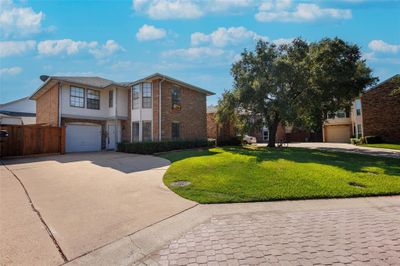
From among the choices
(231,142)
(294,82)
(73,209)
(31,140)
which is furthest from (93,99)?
(294,82)

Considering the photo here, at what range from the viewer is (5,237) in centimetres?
385

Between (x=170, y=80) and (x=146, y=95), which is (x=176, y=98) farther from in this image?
(x=146, y=95)

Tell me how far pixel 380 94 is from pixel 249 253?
1092 inches

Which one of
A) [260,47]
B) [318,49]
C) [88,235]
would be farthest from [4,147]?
[318,49]

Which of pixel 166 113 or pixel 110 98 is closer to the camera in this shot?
pixel 166 113

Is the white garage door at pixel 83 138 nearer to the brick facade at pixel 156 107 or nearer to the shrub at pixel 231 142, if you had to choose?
the brick facade at pixel 156 107

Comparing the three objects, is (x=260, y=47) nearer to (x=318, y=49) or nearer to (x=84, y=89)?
(x=318, y=49)

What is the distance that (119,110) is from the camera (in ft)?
62.8

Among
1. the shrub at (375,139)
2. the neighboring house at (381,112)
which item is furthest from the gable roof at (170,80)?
the shrub at (375,139)

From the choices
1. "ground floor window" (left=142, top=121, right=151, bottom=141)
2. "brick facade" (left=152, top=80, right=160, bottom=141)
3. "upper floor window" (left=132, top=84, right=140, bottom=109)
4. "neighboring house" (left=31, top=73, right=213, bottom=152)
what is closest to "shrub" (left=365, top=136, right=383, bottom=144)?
"neighboring house" (left=31, top=73, right=213, bottom=152)

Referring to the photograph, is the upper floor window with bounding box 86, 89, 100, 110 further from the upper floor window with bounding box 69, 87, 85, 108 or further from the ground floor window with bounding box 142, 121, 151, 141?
the ground floor window with bounding box 142, 121, 151, 141

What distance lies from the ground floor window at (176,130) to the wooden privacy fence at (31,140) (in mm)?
7965

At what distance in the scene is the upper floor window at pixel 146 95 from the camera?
1797 centimetres

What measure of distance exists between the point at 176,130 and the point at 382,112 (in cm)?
2161
